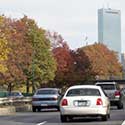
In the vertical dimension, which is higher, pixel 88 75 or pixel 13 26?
pixel 13 26

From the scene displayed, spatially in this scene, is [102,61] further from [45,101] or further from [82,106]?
[82,106]

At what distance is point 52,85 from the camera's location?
98.2 meters

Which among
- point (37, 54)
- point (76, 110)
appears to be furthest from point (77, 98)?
point (37, 54)

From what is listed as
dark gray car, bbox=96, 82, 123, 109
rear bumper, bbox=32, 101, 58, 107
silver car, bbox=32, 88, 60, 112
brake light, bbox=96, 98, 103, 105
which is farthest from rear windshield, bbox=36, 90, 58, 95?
brake light, bbox=96, 98, 103, 105

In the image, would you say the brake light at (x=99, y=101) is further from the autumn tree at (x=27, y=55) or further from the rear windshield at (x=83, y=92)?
the autumn tree at (x=27, y=55)

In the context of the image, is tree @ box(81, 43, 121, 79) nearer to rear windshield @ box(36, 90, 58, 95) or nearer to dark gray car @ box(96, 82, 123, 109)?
dark gray car @ box(96, 82, 123, 109)

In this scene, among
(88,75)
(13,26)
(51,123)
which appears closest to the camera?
(51,123)

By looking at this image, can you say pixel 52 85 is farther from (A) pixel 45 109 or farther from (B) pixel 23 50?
(A) pixel 45 109

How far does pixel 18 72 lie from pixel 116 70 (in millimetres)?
85142

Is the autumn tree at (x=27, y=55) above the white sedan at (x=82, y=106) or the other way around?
above

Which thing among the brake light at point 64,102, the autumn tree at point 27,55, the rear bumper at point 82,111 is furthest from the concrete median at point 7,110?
the autumn tree at point 27,55

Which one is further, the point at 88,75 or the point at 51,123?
the point at 88,75

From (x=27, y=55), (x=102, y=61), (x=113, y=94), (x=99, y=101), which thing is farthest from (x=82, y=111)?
(x=102, y=61)

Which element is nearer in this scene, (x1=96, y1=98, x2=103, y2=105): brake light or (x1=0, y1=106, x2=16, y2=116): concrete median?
(x1=96, y1=98, x2=103, y2=105): brake light
